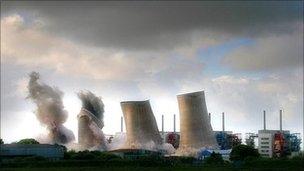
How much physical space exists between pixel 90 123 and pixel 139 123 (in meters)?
16.1

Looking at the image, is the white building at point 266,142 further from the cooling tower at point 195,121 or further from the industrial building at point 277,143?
the cooling tower at point 195,121

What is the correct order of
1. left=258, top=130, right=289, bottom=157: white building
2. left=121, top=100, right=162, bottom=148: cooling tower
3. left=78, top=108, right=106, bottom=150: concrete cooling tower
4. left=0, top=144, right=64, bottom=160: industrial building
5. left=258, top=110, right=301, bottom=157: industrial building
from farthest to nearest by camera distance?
left=258, top=130, right=289, bottom=157: white building → left=258, top=110, right=301, bottom=157: industrial building → left=78, top=108, right=106, bottom=150: concrete cooling tower → left=121, top=100, right=162, bottom=148: cooling tower → left=0, top=144, right=64, bottom=160: industrial building

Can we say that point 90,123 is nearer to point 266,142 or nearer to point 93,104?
point 93,104

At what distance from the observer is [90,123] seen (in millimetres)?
96812

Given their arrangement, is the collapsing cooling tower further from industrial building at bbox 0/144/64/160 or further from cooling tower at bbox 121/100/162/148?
industrial building at bbox 0/144/64/160

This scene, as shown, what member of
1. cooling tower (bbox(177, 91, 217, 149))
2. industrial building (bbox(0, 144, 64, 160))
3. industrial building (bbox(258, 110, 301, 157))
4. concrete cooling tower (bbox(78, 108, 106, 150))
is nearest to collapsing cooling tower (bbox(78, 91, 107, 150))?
concrete cooling tower (bbox(78, 108, 106, 150))

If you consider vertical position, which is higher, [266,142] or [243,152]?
[243,152]

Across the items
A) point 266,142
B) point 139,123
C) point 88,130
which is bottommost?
point 266,142

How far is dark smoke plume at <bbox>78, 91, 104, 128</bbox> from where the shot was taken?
97.9 m

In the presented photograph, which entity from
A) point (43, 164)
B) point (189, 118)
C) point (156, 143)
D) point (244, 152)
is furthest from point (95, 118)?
point (43, 164)

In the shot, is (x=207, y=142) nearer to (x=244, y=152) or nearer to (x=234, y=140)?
(x=244, y=152)

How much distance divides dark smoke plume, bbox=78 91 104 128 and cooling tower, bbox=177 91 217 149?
21843mm

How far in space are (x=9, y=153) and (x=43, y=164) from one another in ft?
72.1

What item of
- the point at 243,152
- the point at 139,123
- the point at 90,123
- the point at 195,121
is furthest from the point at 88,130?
the point at 243,152
